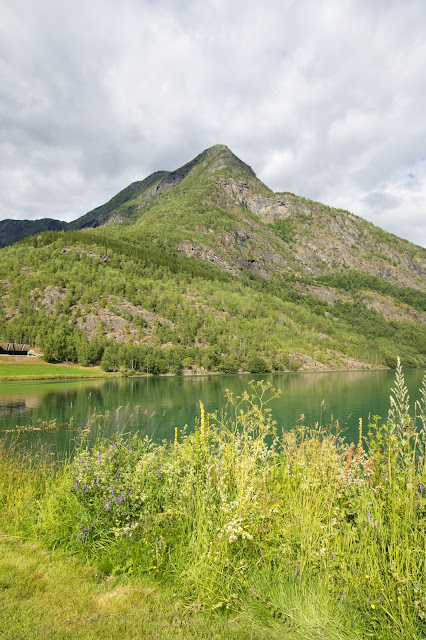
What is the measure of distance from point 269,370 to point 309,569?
148417mm

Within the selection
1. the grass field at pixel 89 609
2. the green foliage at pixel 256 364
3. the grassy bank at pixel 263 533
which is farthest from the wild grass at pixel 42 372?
the grass field at pixel 89 609

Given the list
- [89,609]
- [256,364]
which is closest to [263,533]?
[89,609]

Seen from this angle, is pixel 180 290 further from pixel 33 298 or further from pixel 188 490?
pixel 188 490

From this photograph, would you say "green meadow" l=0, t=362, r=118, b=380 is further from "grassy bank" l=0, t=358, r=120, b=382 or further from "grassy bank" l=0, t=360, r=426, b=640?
"grassy bank" l=0, t=360, r=426, b=640

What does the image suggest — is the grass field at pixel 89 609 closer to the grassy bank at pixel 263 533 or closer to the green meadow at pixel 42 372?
the grassy bank at pixel 263 533

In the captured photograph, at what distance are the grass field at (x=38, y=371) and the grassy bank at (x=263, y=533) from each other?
305 ft

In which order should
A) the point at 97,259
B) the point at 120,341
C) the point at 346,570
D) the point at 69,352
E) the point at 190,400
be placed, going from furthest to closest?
the point at 97,259
the point at 120,341
the point at 69,352
the point at 190,400
the point at 346,570

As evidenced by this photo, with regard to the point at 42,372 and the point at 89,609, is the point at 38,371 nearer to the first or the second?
the point at 42,372

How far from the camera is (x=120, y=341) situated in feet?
429

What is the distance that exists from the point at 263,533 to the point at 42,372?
10760 centimetres

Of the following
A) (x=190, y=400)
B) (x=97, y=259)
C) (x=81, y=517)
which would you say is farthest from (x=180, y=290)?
(x=81, y=517)

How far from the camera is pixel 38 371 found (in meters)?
100

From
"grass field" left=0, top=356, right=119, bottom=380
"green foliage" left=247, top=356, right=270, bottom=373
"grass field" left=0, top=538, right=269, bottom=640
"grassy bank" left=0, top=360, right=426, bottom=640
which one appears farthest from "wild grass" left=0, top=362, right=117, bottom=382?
"grass field" left=0, top=538, right=269, bottom=640

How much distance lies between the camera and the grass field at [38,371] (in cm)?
9153
